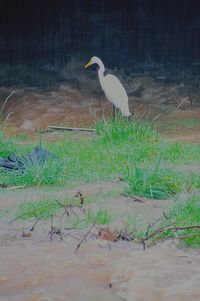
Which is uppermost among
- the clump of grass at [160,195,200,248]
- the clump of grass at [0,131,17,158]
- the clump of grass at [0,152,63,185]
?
the clump of grass at [160,195,200,248]

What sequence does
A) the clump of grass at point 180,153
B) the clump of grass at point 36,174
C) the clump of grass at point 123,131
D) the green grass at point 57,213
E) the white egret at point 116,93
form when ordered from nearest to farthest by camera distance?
the green grass at point 57,213 < the clump of grass at point 36,174 < the clump of grass at point 180,153 < the clump of grass at point 123,131 < the white egret at point 116,93

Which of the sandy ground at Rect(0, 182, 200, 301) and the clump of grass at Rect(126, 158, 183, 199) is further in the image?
the clump of grass at Rect(126, 158, 183, 199)

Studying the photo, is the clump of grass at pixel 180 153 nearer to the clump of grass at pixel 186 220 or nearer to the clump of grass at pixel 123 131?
the clump of grass at pixel 123 131

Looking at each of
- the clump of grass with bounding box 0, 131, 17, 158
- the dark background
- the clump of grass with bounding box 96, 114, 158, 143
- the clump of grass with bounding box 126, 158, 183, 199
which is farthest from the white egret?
the clump of grass with bounding box 126, 158, 183, 199

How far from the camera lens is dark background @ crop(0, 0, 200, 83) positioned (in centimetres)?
1197

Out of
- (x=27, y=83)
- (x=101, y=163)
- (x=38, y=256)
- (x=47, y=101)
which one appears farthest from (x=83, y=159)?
(x=27, y=83)

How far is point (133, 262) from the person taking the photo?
8.56 feet

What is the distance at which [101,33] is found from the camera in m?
12.2

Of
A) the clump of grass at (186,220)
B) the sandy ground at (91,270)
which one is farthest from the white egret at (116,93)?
the sandy ground at (91,270)

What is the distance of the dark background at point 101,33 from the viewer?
39.3 ft

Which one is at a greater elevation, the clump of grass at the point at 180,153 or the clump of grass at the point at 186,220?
the clump of grass at the point at 186,220

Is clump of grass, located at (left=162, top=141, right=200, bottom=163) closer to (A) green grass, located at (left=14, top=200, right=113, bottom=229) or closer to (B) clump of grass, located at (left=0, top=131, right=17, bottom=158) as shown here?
(B) clump of grass, located at (left=0, top=131, right=17, bottom=158)

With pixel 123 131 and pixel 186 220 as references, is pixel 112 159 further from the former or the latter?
pixel 186 220

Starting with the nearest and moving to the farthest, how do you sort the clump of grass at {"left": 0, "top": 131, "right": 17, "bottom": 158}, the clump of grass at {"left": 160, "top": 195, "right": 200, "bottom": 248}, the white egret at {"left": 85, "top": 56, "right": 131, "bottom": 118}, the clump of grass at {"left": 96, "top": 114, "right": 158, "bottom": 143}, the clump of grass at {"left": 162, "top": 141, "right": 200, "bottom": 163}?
the clump of grass at {"left": 160, "top": 195, "right": 200, "bottom": 248} → the clump of grass at {"left": 162, "top": 141, "right": 200, "bottom": 163} → the clump of grass at {"left": 0, "top": 131, "right": 17, "bottom": 158} → the clump of grass at {"left": 96, "top": 114, "right": 158, "bottom": 143} → the white egret at {"left": 85, "top": 56, "right": 131, "bottom": 118}
